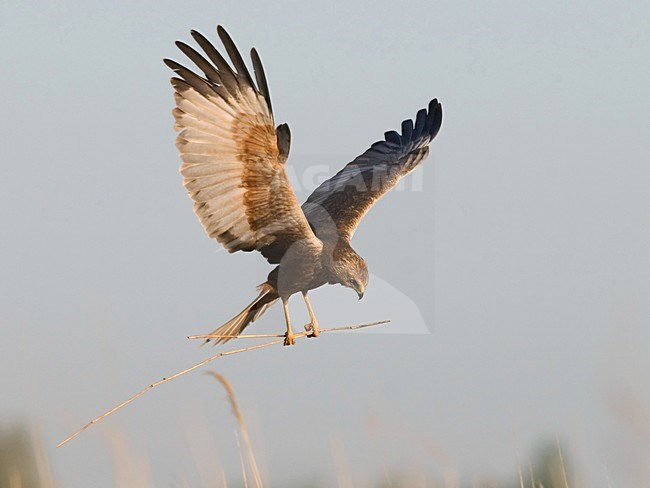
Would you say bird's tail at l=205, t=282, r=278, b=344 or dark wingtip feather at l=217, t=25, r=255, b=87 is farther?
bird's tail at l=205, t=282, r=278, b=344

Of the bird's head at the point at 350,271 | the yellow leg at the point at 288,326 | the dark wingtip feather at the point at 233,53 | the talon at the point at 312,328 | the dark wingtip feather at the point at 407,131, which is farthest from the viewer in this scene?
the dark wingtip feather at the point at 407,131

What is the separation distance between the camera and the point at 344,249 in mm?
6004

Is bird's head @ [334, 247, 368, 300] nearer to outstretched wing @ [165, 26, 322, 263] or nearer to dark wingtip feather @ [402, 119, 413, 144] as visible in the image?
outstretched wing @ [165, 26, 322, 263]

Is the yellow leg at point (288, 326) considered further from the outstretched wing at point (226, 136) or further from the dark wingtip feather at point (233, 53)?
the dark wingtip feather at point (233, 53)

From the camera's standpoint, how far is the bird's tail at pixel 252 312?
5889mm

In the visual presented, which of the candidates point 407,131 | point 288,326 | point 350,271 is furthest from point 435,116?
point 288,326

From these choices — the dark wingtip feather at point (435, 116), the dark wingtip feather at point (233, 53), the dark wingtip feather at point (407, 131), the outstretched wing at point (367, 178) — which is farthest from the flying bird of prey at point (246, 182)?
the dark wingtip feather at point (435, 116)

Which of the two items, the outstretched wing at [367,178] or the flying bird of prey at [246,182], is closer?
the flying bird of prey at [246,182]

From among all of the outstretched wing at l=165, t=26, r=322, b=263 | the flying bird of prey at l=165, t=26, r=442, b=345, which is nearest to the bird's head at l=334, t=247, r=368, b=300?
the flying bird of prey at l=165, t=26, r=442, b=345

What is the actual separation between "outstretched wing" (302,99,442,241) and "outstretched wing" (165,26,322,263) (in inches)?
40.4

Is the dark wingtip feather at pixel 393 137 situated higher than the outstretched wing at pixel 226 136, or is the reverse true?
the dark wingtip feather at pixel 393 137

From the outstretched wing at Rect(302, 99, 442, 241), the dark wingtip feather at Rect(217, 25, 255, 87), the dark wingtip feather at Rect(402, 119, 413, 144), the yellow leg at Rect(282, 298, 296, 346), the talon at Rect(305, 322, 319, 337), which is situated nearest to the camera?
the dark wingtip feather at Rect(217, 25, 255, 87)

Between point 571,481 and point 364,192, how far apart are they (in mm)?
4059

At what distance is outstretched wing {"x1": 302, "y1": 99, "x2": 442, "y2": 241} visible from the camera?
6.67m
